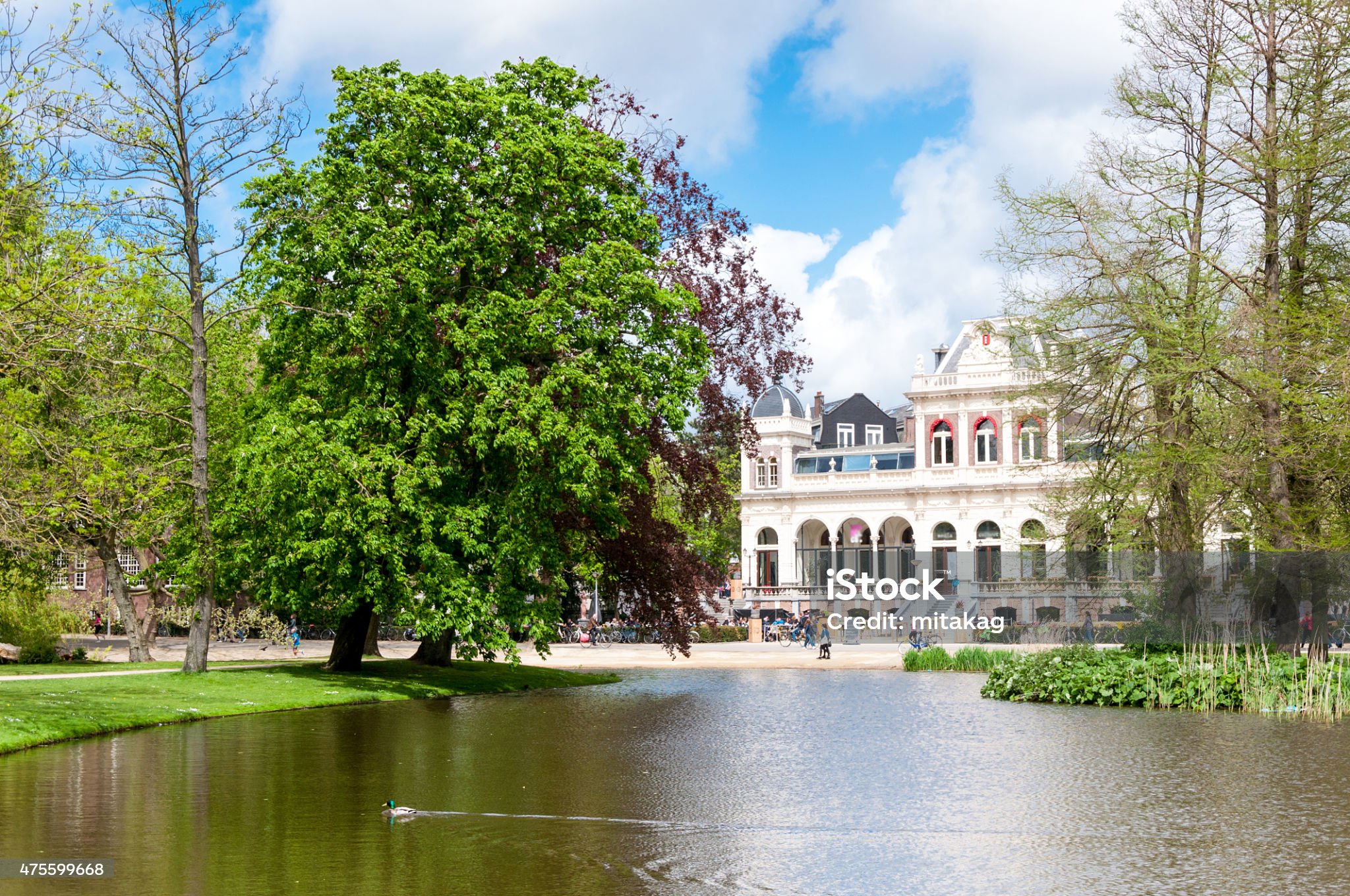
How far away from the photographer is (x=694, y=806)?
1180 centimetres

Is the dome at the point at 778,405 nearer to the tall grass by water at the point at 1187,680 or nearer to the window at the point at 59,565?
the window at the point at 59,565

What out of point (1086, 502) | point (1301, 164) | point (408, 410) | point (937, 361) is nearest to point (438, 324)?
point (408, 410)

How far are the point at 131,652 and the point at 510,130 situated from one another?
1641 centimetres

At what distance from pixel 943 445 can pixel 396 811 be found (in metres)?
67.2

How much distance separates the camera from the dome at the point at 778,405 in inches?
3238

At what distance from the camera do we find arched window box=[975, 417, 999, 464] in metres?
74.1

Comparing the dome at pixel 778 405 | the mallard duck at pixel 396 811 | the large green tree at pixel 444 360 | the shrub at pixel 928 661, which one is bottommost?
the shrub at pixel 928 661

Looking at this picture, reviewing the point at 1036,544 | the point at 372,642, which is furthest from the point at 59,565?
the point at 1036,544

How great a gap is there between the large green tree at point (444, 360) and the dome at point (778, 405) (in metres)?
56.8

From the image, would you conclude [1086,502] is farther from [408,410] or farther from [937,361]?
[937,361]

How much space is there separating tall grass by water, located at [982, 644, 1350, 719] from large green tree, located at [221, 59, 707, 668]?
8.15 metres

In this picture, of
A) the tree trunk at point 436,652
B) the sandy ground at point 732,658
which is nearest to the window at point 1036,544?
the sandy ground at point 732,658

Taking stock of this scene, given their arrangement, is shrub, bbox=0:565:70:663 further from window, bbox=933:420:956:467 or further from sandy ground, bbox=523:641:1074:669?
window, bbox=933:420:956:467

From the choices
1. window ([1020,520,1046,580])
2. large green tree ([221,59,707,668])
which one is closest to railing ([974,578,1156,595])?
window ([1020,520,1046,580])
